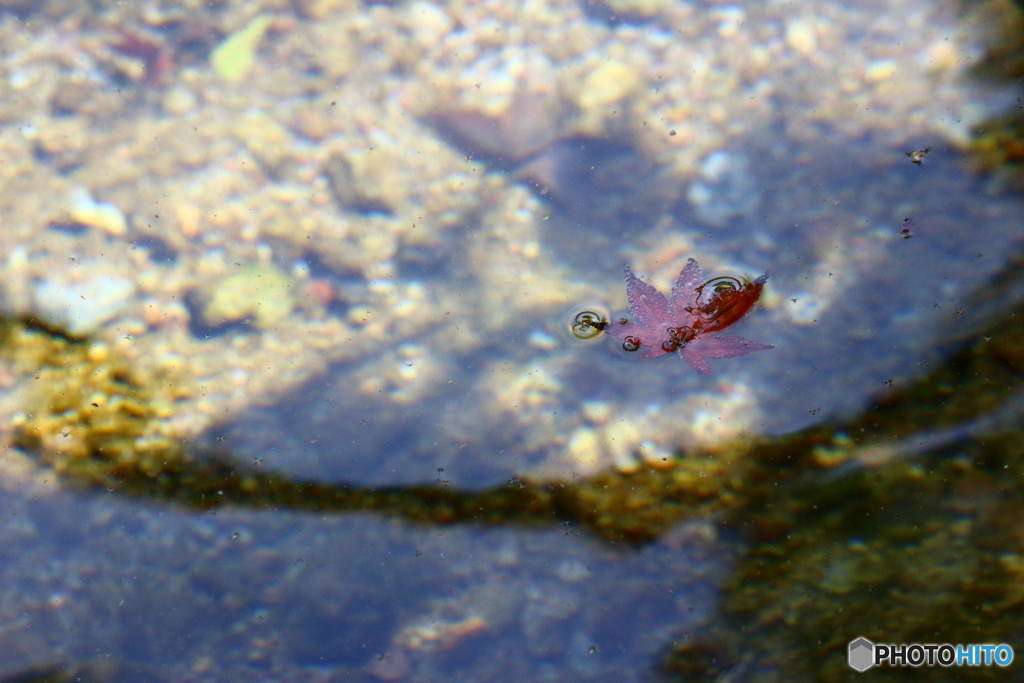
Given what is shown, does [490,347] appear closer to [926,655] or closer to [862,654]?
[862,654]

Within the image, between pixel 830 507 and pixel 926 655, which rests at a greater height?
pixel 830 507

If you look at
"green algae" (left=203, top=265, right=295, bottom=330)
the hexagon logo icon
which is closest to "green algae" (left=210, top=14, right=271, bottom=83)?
"green algae" (left=203, top=265, right=295, bottom=330)

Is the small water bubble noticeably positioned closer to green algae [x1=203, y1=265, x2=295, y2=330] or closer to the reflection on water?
the reflection on water

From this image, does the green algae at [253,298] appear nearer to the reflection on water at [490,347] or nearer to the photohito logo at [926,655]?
the reflection on water at [490,347]

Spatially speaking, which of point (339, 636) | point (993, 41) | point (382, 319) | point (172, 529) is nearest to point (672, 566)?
point (339, 636)

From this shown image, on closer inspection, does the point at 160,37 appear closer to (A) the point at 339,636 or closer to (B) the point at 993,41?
(A) the point at 339,636

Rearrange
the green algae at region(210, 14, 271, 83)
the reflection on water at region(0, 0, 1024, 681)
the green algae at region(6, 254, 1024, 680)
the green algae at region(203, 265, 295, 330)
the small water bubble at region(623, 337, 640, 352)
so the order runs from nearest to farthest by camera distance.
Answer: the green algae at region(6, 254, 1024, 680), the reflection on water at region(0, 0, 1024, 681), the small water bubble at region(623, 337, 640, 352), the green algae at region(203, 265, 295, 330), the green algae at region(210, 14, 271, 83)


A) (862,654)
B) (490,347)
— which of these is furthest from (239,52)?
(862,654)
